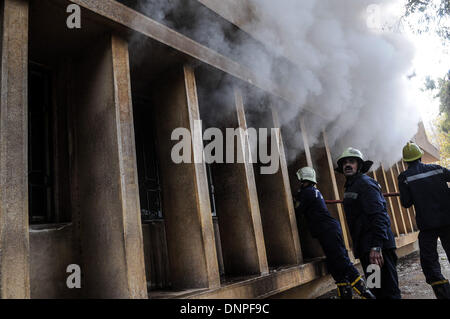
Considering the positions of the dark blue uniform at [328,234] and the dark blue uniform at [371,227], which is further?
the dark blue uniform at [328,234]

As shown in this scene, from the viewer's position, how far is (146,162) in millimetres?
4770

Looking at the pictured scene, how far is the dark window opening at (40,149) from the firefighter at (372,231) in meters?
3.31

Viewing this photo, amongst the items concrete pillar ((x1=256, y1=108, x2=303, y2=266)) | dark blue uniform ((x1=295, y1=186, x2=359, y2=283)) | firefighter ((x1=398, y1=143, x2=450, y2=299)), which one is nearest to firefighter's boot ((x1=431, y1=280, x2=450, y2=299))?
firefighter ((x1=398, y1=143, x2=450, y2=299))

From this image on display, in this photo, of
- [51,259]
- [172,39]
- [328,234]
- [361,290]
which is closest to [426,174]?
[328,234]

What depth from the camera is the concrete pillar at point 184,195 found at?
147 inches

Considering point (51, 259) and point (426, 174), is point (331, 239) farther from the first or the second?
point (51, 259)

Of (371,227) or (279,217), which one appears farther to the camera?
(279,217)

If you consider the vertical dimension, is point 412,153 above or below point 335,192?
above

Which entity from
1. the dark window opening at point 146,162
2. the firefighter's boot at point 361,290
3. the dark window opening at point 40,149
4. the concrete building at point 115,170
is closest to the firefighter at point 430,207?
the firefighter's boot at point 361,290

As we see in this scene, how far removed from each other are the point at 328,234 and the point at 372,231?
100 cm

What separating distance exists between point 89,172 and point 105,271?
998 millimetres

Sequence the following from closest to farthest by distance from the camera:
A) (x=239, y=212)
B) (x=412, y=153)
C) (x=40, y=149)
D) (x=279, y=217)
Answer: (x=40, y=149) → (x=412, y=153) → (x=239, y=212) → (x=279, y=217)

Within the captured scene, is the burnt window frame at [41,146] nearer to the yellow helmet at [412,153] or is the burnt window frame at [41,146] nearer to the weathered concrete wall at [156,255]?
the weathered concrete wall at [156,255]

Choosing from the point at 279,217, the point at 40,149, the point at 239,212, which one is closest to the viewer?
the point at 40,149
